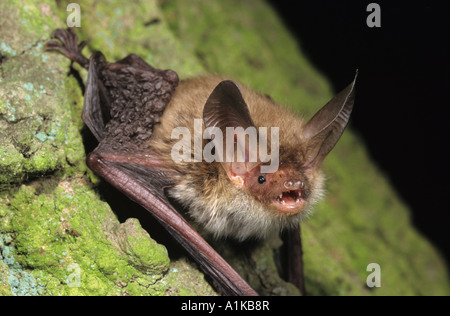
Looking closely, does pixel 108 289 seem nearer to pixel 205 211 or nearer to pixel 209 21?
pixel 205 211

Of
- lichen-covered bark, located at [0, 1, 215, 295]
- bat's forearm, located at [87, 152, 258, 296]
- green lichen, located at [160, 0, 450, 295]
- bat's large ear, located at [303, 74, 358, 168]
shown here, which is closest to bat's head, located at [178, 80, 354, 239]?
bat's large ear, located at [303, 74, 358, 168]

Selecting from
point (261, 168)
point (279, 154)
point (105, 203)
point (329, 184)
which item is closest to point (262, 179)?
point (261, 168)

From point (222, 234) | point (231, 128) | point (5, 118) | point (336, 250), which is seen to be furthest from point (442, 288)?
point (5, 118)

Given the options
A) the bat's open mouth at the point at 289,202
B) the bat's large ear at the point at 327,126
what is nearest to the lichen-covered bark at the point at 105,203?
the bat's open mouth at the point at 289,202

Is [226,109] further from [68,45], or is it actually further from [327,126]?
[68,45]

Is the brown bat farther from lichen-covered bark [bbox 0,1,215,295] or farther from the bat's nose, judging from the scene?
lichen-covered bark [bbox 0,1,215,295]
